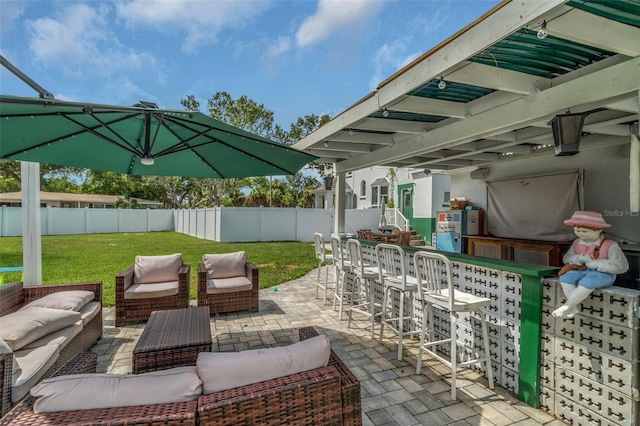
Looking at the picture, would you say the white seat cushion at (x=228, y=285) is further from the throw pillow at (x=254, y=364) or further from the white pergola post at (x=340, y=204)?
the throw pillow at (x=254, y=364)

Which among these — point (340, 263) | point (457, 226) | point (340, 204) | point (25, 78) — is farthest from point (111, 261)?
point (457, 226)

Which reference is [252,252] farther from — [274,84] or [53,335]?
[274,84]

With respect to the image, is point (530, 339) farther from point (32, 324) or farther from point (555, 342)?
point (32, 324)

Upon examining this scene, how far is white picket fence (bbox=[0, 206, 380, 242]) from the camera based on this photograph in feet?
50.9

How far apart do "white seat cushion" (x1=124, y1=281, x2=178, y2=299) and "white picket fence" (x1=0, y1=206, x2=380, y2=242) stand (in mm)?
10408

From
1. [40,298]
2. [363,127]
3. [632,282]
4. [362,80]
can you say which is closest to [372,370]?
[632,282]

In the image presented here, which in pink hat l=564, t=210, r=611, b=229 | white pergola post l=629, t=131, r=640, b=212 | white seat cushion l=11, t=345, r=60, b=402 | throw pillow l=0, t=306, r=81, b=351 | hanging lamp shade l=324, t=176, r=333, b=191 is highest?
hanging lamp shade l=324, t=176, r=333, b=191

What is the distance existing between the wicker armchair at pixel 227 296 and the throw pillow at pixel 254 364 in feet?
11.7

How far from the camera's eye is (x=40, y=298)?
379cm

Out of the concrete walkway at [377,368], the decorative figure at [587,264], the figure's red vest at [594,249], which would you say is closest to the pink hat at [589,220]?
the decorative figure at [587,264]

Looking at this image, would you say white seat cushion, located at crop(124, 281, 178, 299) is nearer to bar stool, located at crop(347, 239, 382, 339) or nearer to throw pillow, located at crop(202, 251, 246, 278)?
throw pillow, located at crop(202, 251, 246, 278)

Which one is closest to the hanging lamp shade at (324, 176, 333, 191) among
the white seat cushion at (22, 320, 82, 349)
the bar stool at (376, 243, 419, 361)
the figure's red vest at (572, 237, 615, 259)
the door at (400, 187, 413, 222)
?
the bar stool at (376, 243, 419, 361)

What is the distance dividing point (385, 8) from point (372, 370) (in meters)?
7.31

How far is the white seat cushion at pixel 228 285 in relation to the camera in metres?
5.15
